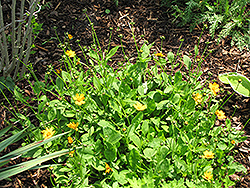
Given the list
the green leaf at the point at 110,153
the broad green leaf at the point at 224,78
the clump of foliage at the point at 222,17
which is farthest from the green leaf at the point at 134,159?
the clump of foliage at the point at 222,17

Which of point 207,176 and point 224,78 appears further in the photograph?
point 224,78

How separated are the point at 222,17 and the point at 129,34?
4.16 ft

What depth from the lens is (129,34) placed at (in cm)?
306

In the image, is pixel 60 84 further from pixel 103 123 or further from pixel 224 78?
pixel 224 78

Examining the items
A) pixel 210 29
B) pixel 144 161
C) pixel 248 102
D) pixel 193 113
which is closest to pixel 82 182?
pixel 144 161

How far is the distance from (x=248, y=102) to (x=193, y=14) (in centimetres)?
141

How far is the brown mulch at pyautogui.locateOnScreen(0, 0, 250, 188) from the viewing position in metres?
2.80

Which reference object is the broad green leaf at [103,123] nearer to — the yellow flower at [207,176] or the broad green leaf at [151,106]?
the broad green leaf at [151,106]

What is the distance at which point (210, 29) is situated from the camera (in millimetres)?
3004

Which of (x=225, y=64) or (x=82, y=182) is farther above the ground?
(x=225, y=64)

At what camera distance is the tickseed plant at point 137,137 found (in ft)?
6.30

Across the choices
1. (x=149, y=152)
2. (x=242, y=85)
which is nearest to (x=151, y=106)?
(x=149, y=152)

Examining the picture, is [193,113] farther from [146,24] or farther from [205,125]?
[146,24]

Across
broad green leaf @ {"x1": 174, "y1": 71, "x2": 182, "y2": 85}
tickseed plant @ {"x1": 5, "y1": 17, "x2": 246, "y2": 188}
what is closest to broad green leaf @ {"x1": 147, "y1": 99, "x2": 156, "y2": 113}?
tickseed plant @ {"x1": 5, "y1": 17, "x2": 246, "y2": 188}
